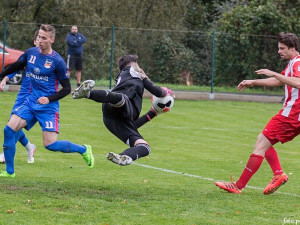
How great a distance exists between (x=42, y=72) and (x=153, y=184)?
→ 6.87 ft

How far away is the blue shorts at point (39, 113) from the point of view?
848 cm

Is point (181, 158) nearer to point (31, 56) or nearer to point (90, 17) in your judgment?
point (31, 56)

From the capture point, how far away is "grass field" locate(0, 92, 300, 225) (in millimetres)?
6805

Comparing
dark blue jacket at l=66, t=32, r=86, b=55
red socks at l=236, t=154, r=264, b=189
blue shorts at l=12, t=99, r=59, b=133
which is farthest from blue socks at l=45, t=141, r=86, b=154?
dark blue jacket at l=66, t=32, r=86, b=55

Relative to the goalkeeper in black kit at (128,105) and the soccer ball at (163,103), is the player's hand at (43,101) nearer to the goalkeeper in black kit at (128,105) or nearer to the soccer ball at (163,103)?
the goalkeeper in black kit at (128,105)

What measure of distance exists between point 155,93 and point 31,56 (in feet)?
5.26

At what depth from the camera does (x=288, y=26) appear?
28.3 meters

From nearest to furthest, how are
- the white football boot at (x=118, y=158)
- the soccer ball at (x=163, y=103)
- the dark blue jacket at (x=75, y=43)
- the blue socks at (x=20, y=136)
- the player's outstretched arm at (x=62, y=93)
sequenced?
1. the white football boot at (x=118, y=158)
2. the player's outstretched arm at (x=62, y=93)
3. the soccer ball at (x=163, y=103)
4. the blue socks at (x=20, y=136)
5. the dark blue jacket at (x=75, y=43)

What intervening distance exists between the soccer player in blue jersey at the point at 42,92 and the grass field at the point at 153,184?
59 centimetres

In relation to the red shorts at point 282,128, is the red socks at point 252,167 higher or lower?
lower

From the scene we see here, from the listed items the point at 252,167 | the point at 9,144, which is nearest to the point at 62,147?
the point at 9,144

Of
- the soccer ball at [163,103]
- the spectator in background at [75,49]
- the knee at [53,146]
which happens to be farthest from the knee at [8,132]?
the spectator in background at [75,49]

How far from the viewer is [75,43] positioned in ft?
75.8

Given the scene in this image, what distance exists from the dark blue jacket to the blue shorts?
48.0ft
